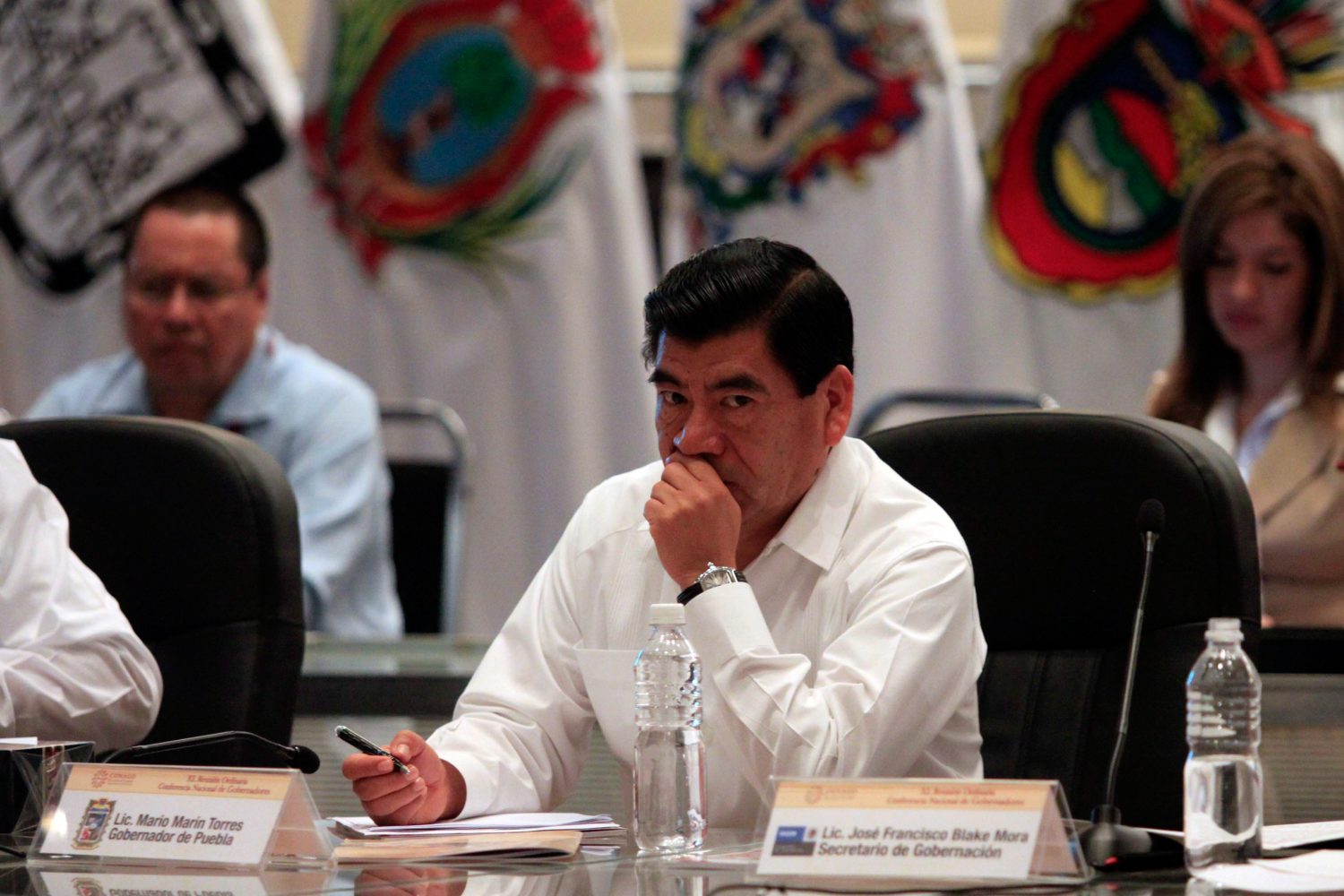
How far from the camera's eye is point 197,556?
2.12 m

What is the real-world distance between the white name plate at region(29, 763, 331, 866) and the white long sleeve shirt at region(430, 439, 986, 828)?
1.06 feet

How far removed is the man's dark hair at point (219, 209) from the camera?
143 inches

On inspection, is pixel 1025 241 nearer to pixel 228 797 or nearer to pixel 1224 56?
pixel 1224 56

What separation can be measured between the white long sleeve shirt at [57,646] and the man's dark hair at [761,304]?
0.69 meters

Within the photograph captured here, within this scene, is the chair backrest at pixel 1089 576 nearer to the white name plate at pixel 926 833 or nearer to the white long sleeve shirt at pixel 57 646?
the white name plate at pixel 926 833

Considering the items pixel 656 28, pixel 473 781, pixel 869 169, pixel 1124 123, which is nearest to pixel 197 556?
pixel 473 781

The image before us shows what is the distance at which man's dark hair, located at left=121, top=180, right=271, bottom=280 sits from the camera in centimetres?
363

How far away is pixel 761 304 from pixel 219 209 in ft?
6.93

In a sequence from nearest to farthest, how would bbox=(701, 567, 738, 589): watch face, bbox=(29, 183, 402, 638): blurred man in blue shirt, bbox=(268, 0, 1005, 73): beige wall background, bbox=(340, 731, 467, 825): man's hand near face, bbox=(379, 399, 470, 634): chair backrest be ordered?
bbox=(340, 731, 467, 825): man's hand near face < bbox=(701, 567, 738, 589): watch face < bbox=(29, 183, 402, 638): blurred man in blue shirt < bbox=(379, 399, 470, 634): chair backrest < bbox=(268, 0, 1005, 73): beige wall background

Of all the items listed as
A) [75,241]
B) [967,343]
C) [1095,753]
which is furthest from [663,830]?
[75,241]

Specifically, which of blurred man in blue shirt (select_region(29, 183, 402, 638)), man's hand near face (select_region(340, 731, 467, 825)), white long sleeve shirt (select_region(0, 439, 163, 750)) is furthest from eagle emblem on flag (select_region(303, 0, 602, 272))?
man's hand near face (select_region(340, 731, 467, 825))

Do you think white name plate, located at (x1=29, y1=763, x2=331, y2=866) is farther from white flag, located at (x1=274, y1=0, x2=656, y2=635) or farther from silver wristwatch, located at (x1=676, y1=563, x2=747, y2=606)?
white flag, located at (x1=274, y1=0, x2=656, y2=635)

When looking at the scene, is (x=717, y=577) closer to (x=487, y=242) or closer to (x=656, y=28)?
(x=487, y=242)

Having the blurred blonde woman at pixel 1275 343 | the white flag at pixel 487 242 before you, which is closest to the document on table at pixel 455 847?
the blurred blonde woman at pixel 1275 343
